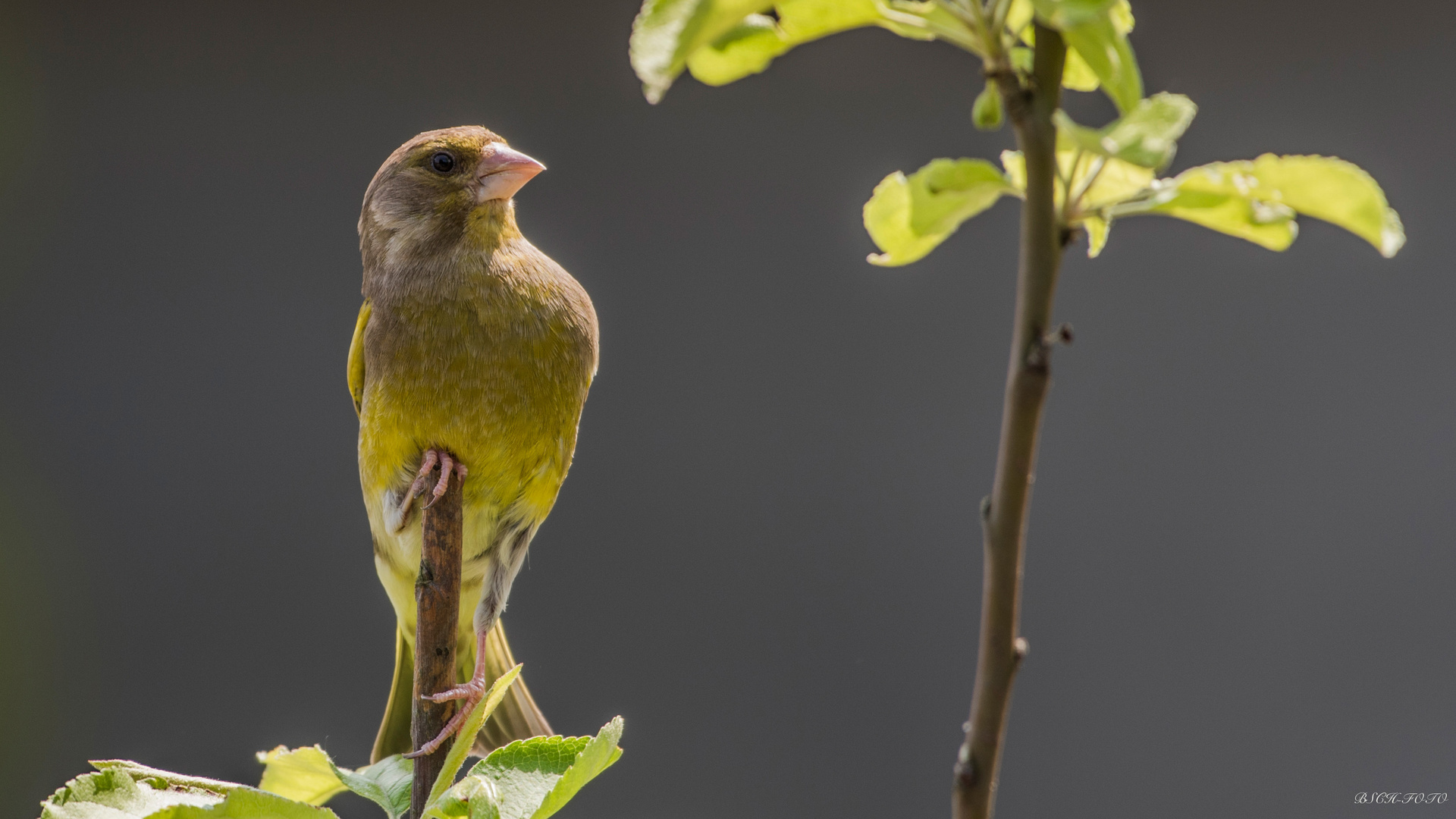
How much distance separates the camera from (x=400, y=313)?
946 mm

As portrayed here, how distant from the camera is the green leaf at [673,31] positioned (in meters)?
0.28

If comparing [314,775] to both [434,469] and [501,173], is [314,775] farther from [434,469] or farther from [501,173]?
[501,173]

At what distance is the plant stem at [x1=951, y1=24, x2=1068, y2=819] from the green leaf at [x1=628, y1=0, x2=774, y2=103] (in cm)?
8

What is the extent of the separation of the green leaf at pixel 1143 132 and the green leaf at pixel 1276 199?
2 cm

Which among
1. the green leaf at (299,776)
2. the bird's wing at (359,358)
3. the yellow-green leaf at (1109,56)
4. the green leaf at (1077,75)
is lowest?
the green leaf at (299,776)

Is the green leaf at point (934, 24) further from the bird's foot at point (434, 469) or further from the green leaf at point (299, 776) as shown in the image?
the bird's foot at point (434, 469)

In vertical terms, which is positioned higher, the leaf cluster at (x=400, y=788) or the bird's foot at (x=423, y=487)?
the bird's foot at (x=423, y=487)

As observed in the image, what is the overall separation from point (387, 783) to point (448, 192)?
626mm

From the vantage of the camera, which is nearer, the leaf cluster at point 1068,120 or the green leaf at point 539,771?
the leaf cluster at point 1068,120

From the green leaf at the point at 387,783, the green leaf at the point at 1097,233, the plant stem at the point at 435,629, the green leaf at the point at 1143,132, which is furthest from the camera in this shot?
the plant stem at the point at 435,629

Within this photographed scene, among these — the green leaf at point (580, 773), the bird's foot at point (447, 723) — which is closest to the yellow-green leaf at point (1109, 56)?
the green leaf at point (580, 773)

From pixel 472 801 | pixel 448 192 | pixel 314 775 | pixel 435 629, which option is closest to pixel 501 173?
pixel 448 192

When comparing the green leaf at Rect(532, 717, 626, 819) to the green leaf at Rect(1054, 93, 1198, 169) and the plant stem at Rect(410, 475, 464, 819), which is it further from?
the green leaf at Rect(1054, 93, 1198, 169)

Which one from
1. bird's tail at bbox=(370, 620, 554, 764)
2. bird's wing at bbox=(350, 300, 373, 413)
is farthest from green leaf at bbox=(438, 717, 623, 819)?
bird's wing at bbox=(350, 300, 373, 413)
